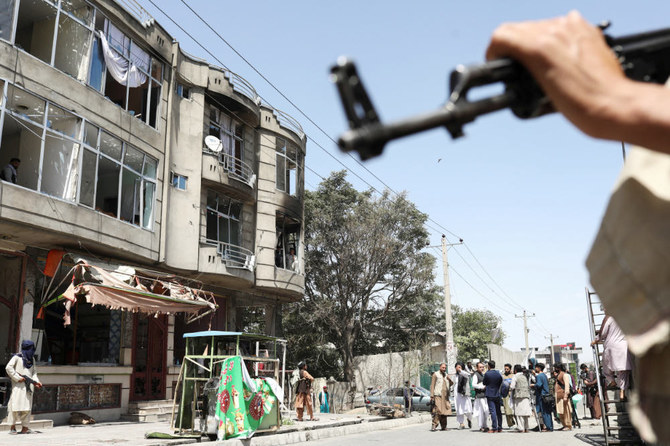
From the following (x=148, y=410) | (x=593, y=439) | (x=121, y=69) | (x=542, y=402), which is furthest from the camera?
(x=148, y=410)

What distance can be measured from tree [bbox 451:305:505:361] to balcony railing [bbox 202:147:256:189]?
35040 millimetres

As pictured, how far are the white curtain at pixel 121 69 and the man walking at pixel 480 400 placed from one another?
1329cm

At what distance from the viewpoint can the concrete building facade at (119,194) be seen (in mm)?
14531

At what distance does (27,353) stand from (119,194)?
18.4 feet

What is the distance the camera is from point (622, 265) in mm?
1258

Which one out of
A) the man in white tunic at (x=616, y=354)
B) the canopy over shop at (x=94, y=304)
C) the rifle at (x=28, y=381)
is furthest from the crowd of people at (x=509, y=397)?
the rifle at (x=28, y=381)

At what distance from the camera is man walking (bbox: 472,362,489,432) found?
16.0m

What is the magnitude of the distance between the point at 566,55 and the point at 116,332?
734 inches

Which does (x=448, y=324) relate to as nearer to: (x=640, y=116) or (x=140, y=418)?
(x=140, y=418)

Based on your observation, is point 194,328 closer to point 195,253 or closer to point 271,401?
point 195,253

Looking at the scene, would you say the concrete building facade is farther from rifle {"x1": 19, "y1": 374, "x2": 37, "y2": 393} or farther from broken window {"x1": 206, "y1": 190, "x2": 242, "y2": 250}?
rifle {"x1": 19, "y1": 374, "x2": 37, "y2": 393}

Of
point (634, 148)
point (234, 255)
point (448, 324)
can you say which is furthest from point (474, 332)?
point (634, 148)

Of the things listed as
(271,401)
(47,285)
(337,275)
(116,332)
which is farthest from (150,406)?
(337,275)

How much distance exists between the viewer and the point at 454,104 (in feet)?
4.19
